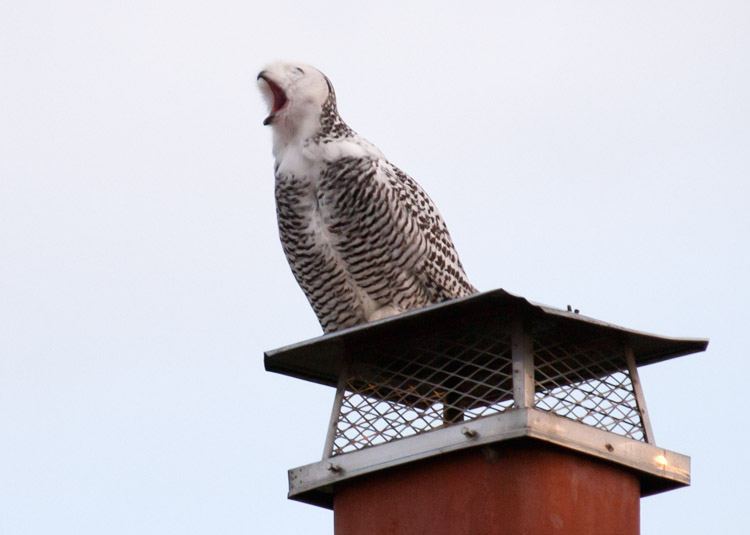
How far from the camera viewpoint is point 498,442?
249 inches

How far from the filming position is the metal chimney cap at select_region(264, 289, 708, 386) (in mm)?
6656

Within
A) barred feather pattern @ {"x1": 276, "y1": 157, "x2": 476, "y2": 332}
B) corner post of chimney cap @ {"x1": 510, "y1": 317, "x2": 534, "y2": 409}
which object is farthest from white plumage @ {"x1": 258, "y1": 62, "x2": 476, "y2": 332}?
corner post of chimney cap @ {"x1": 510, "y1": 317, "x2": 534, "y2": 409}

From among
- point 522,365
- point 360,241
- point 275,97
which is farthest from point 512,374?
point 275,97

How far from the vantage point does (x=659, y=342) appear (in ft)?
23.3

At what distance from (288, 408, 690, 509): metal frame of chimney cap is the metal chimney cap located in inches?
19.6

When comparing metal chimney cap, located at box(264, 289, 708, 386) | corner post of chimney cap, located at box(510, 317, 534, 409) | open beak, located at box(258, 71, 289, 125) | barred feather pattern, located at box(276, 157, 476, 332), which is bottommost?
corner post of chimney cap, located at box(510, 317, 534, 409)

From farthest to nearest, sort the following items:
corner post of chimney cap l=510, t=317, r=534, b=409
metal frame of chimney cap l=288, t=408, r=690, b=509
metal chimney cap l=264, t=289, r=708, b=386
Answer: metal chimney cap l=264, t=289, r=708, b=386 → corner post of chimney cap l=510, t=317, r=534, b=409 → metal frame of chimney cap l=288, t=408, r=690, b=509

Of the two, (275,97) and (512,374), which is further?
(275,97)

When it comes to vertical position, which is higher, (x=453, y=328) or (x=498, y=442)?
(x=453, y=328)

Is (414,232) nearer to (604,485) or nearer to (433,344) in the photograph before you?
(433,344)

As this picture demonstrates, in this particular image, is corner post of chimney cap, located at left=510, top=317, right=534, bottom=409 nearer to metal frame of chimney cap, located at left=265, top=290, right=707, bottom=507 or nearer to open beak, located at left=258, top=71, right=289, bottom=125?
metal frame of chimney cap, located at left=265, top=290, right=707, bottom=507

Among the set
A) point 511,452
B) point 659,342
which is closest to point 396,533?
point 511,452

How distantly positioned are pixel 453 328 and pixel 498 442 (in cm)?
78

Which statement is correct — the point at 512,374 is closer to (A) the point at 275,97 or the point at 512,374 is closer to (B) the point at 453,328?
(B) the point at 453,328
